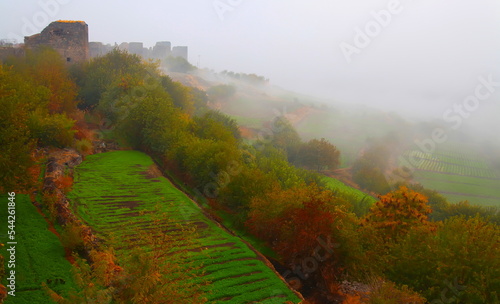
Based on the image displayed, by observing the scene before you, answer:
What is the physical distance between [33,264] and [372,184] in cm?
5439

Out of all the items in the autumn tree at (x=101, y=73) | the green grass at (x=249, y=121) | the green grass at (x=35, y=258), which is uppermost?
the autumn tree at (x=101, y=73)

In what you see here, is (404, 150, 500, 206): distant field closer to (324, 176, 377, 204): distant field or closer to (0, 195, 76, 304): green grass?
(324, 176, 377, 204): distant field

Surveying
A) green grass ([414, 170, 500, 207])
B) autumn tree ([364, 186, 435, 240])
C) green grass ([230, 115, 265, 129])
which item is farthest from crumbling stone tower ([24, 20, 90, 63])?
green grass ([414, 170, 500, 207])

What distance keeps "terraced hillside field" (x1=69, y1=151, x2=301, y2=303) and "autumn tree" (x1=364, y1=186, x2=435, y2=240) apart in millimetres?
7998

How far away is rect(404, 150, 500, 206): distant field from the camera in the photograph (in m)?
62.1

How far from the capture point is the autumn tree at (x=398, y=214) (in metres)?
19.6

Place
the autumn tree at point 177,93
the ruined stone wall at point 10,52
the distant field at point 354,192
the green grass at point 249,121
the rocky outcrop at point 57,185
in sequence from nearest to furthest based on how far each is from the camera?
the rocky outcrop at point 57,185 < the distant field at point 354,192 < the ruined stone wall at point 10,52 < the autumn tree at point 177,93 < the green grass at point 249,121

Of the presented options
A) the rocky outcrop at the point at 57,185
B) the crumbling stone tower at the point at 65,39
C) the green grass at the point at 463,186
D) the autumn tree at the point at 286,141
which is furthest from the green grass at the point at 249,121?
the rocky outcrop at the point at 57,185

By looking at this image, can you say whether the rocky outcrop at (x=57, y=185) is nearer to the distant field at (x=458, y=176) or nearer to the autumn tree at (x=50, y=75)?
the autumn tree at (x=50, y=75)

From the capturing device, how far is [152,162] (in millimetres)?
31328

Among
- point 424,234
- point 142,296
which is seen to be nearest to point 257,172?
point 424,234

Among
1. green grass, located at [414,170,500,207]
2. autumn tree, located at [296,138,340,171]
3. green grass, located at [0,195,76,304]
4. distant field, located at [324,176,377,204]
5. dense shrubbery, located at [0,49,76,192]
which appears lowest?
green grass, located at [414,170,500,207]

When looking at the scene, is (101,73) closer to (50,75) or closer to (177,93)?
(50,75)

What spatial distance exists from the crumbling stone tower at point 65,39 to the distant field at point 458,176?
67.8 metres
